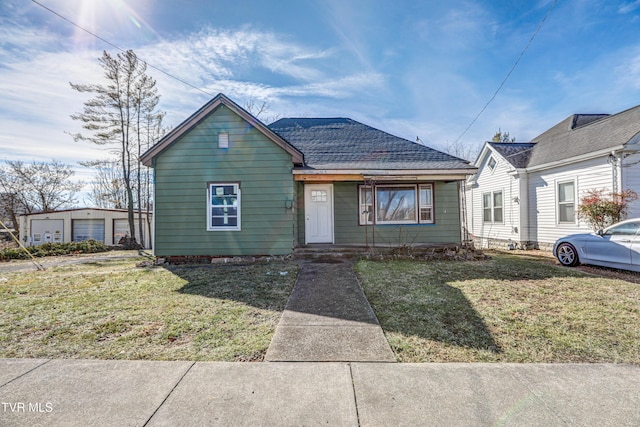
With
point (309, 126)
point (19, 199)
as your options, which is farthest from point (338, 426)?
point (19, 199)

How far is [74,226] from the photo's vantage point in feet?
63.7

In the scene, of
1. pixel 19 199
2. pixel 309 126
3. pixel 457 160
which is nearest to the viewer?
pixel 457 160

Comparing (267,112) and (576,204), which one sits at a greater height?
(267,112)

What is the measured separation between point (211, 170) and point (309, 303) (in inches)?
231

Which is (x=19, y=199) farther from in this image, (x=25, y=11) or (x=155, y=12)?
(x=155, y=12)

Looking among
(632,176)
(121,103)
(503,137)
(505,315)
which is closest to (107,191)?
(121,103)

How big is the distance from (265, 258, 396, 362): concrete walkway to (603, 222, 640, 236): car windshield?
655 cm

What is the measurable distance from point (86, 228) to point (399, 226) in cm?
2032

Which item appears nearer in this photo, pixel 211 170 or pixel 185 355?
pixel 185 355

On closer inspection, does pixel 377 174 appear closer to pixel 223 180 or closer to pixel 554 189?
pixel 223 180

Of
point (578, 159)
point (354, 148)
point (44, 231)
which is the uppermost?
point (354, 148)

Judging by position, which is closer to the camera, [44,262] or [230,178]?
[230,178]

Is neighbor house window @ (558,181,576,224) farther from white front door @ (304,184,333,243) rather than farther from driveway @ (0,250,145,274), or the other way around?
driveway @ (0,250,145,274)

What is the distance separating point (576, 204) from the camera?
10727 mm
